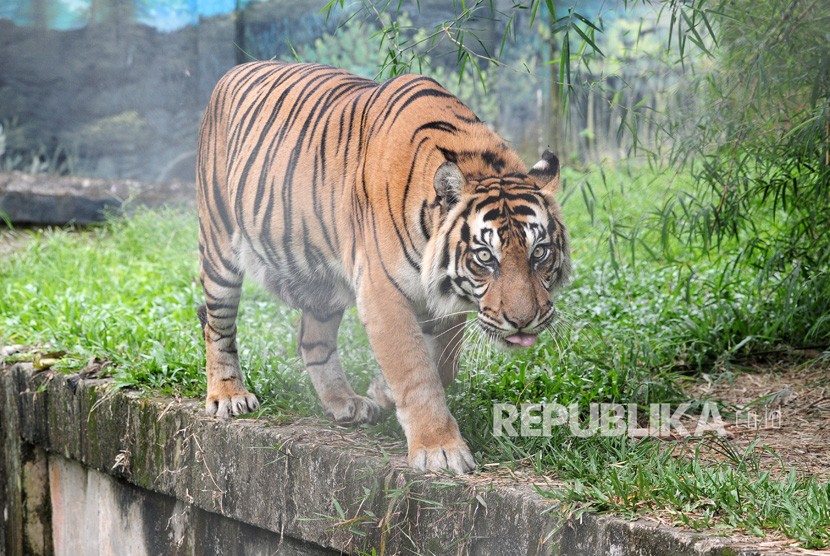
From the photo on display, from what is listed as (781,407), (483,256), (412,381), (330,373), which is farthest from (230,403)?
(781,407)

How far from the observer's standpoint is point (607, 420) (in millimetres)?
3502

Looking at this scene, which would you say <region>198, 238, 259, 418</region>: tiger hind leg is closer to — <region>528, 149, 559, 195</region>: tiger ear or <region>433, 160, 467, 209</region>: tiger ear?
<region>433, 160, 467, 209</region>: tiger ear

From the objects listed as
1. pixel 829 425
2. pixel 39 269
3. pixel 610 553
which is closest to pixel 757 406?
pixel 829 425

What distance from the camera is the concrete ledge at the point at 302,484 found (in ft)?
8.66

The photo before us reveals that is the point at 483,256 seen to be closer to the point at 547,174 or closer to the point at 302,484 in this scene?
the point at 547,174

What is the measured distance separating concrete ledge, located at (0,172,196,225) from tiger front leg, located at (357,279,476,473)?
5913 mm

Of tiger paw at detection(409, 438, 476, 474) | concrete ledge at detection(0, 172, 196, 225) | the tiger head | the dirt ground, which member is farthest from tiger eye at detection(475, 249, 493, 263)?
concrete ledge at detection(0, 172, 196, 225)

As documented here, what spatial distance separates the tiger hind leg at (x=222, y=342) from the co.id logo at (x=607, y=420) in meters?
1.03

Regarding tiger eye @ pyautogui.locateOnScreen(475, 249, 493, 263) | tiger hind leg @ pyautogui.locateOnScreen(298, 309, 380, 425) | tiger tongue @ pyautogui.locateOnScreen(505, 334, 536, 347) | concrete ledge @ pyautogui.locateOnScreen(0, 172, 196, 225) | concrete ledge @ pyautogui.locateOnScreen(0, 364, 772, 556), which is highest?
concrete ledge @ pyautogui.locateOnScreen(0, 172, 196, 225)

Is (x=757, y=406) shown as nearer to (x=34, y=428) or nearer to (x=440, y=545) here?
(x=440, y=545)

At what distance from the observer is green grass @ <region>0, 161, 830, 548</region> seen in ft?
8.73

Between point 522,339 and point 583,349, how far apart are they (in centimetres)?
139

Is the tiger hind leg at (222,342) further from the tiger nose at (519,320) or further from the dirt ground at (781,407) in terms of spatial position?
the dirt ground at (781,407)

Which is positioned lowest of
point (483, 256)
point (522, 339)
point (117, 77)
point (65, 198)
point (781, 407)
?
point (781, 407)
